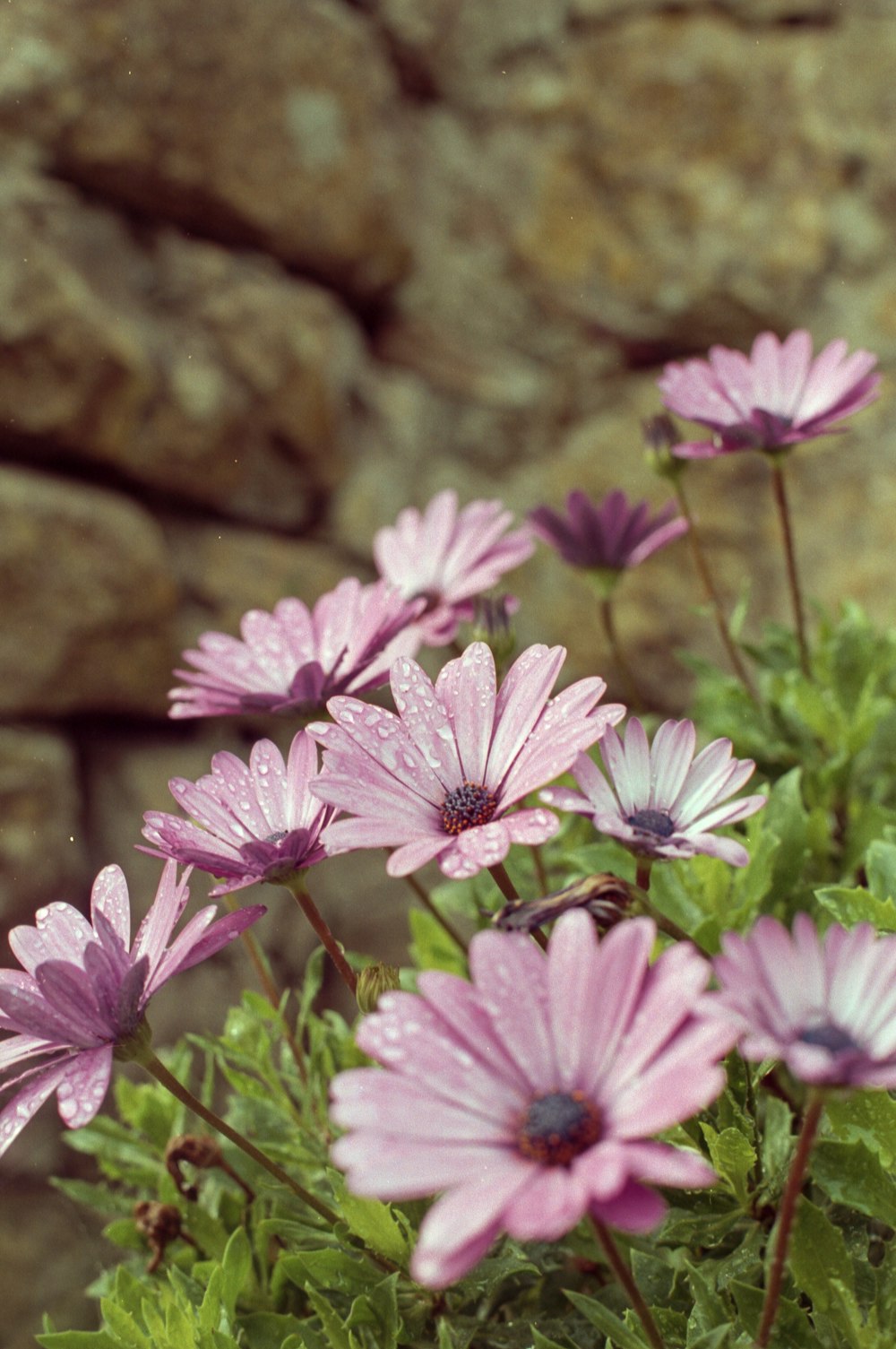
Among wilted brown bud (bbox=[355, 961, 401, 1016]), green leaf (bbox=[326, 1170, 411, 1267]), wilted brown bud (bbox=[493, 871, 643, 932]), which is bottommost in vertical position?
green leaf (bbox=[326, 1170, 411, 1267])

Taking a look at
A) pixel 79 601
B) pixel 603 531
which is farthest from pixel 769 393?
pixel 79 601

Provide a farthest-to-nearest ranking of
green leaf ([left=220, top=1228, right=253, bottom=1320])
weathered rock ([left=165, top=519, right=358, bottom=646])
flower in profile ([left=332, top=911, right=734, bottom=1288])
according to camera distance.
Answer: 1. weathered rock ([left=165, top=519, right=358, bottom=646])
2. green leaf ([left=220, top=1228, right=253, bottom=1320])
3. flower in profile ([left=332, top=911, right=734, bottom=1288])

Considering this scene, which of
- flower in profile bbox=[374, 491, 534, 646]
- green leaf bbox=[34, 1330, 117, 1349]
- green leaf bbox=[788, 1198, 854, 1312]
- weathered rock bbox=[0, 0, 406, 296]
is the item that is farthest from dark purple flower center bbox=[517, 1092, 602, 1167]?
weathered rock bbox=[0, 0, 406, 296]

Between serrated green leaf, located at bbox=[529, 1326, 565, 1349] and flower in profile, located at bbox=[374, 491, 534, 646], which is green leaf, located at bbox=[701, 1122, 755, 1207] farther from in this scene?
flower in profile, located at bbox=[374, 491, 534, 646]

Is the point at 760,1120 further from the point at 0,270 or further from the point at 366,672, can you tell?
the point at 0,270

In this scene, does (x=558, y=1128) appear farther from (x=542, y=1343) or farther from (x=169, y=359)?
(x=169, y=359)

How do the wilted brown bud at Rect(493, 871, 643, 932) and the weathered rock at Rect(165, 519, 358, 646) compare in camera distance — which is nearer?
the wilted brown bud at Rect(493, 871, 643, 932)

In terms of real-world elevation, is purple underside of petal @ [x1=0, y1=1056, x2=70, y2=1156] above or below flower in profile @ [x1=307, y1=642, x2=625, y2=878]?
below
